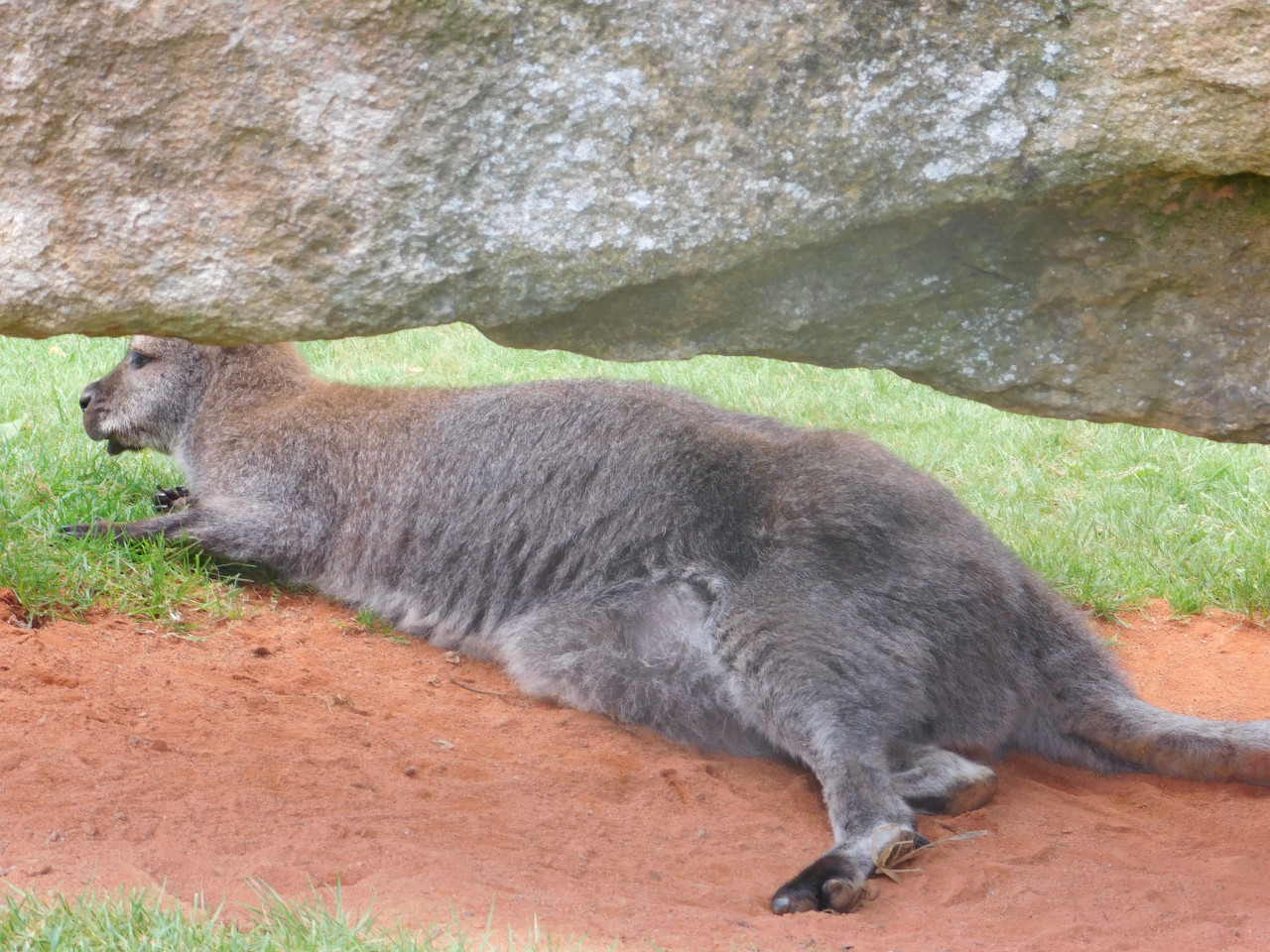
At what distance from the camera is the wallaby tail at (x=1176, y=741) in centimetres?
387

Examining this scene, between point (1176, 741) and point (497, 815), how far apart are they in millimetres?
2086

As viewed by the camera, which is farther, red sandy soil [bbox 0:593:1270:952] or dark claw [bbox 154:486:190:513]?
dark claw [bbox 154:486:190:513]

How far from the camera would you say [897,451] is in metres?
6.56

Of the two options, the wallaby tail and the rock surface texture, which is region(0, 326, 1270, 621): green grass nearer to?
the wallaby tail

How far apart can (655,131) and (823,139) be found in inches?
12.7

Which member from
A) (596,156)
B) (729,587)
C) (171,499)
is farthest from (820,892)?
(171,499)

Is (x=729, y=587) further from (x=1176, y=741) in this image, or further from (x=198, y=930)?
(x=198, y=930)

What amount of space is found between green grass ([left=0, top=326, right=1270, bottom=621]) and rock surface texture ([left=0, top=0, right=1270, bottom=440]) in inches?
90.7

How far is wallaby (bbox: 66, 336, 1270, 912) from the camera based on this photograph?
12.4 feet

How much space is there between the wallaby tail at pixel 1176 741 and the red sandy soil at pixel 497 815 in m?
0.07

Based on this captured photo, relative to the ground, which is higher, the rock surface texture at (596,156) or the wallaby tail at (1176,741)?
the rock surface texture at (596,156)

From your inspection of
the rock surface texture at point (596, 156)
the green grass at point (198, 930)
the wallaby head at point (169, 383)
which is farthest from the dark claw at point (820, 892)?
the wallaby head at point (169, 383)

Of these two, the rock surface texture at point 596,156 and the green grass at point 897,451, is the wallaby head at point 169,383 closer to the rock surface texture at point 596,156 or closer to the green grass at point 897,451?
the green grass at point 897,451

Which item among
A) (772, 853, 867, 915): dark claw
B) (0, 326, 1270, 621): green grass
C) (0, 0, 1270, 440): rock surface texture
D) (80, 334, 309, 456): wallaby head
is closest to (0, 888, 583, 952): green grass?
(772, 853, 867, 915): dark claw
